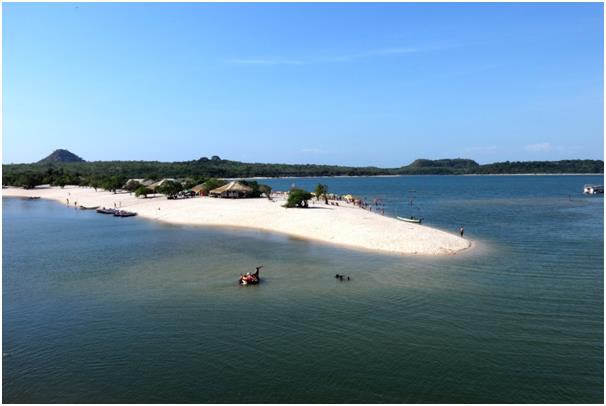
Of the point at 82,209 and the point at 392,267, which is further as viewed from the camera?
the point at 82,209

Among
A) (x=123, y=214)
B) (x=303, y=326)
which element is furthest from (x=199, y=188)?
(x=303, y=326)

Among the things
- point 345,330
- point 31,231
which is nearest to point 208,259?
point 345,330

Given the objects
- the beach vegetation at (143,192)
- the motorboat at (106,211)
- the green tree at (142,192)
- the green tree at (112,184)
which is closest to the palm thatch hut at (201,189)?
the beach vegetation at (143,192)

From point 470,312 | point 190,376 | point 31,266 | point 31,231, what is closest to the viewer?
point 190,376

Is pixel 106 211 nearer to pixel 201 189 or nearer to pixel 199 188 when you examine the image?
pixel 201 189

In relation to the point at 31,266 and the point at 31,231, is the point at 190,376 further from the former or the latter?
the point at 31,231

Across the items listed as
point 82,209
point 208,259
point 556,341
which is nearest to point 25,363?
point 208,259

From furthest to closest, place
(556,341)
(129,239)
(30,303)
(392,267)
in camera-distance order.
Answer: (129,239) < (392,267) < (30,303) < (556,341)
